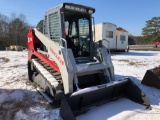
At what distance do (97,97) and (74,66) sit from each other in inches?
38.0

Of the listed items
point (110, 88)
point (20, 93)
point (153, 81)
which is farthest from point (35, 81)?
point (153, 81)

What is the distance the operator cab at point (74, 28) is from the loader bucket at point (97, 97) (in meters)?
1.15

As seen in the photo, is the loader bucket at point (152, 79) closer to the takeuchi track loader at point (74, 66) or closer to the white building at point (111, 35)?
the takeuchi track loader at point (74, 66)

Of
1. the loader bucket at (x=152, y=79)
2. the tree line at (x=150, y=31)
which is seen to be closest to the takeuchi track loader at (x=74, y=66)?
the loader bucket at (x=152, y=79)

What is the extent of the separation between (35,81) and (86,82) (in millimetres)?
2126

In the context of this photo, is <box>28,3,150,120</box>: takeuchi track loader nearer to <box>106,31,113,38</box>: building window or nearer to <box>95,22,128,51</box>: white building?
<box>95,22,128,51</box>: white building

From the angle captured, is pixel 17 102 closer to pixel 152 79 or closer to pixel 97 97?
pixel 97 97

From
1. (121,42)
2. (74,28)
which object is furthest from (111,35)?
(74,28)

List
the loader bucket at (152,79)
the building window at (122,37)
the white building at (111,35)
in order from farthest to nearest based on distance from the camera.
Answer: the building window at (122,37) < the white building at (111,35) < the loader bucket at (152,79)

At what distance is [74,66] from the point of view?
4.28 meters

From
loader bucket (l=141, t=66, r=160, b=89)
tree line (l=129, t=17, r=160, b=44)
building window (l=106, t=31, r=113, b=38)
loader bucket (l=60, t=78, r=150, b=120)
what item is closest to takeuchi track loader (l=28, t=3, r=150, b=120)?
loader bucket (l=60, t=78, r=150, b=120)

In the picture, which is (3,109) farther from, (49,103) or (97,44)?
(97,44)

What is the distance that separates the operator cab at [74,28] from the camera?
15.8 ft

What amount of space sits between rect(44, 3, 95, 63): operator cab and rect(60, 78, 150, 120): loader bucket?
115 centimetres
